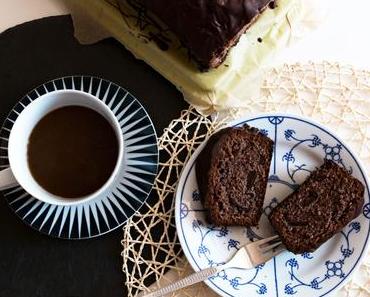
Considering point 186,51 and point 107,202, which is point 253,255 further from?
point 186,51

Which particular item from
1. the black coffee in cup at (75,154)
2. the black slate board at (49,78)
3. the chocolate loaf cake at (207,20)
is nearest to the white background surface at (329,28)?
the black slate board at (49,78)

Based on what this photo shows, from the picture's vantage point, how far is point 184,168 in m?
1.37

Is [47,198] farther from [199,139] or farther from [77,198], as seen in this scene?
[199,139]

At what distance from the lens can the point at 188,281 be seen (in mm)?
1321

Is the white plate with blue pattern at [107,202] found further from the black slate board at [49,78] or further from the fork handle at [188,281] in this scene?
the fork handle at [188,281]

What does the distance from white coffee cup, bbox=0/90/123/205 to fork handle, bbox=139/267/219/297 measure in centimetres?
25

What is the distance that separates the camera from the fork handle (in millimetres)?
1321

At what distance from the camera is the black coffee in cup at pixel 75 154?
130cm

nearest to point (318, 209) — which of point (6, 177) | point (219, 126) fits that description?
point (219, 126)

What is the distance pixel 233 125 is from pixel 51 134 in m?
0.38

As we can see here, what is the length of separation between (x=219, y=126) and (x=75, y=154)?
0.32 metres

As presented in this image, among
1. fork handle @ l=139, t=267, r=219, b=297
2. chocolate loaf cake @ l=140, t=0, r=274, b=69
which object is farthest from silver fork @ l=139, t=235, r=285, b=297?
chocolate loaf cake @ l=140, t=0, r=274, b=69

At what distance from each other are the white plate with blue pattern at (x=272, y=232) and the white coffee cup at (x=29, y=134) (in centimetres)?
20

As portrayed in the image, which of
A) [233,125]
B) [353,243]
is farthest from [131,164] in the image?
[353,243]
